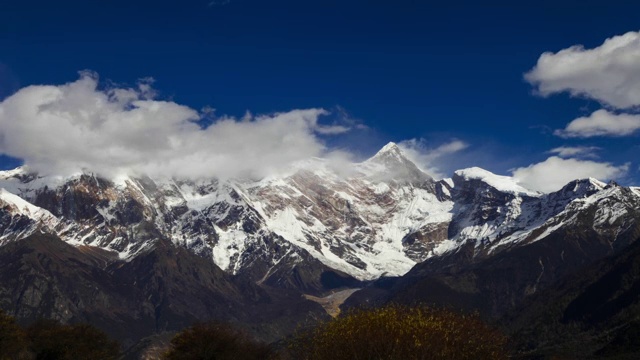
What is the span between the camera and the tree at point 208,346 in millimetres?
162125

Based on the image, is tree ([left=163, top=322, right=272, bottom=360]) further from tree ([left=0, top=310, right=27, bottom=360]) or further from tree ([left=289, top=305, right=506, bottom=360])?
tree ([left=289, top=305, right=506, bottom=360])

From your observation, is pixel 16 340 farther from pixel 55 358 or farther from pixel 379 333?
pixel 379 333

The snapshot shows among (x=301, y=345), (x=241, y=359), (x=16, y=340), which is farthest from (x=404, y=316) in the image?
(x=16, y=340)

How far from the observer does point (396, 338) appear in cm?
7656

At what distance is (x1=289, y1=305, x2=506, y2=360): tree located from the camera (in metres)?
76.6

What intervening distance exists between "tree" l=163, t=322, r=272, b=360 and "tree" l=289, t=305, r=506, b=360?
264 feet

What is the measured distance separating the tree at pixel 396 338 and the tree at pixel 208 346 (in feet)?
264

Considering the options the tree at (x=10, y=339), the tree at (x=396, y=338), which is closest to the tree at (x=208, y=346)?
the tree at (x=10, y=339)

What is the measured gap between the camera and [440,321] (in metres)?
82.5

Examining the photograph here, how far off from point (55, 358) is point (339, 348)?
139m

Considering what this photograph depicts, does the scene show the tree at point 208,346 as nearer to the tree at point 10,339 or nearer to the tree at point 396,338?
the tree at point 10,339

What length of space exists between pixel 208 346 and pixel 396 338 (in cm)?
9604

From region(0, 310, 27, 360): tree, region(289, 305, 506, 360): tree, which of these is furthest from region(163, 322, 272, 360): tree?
region(289, 305, 506, 360): tree

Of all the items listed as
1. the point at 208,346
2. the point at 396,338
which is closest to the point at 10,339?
the point at 208,346
